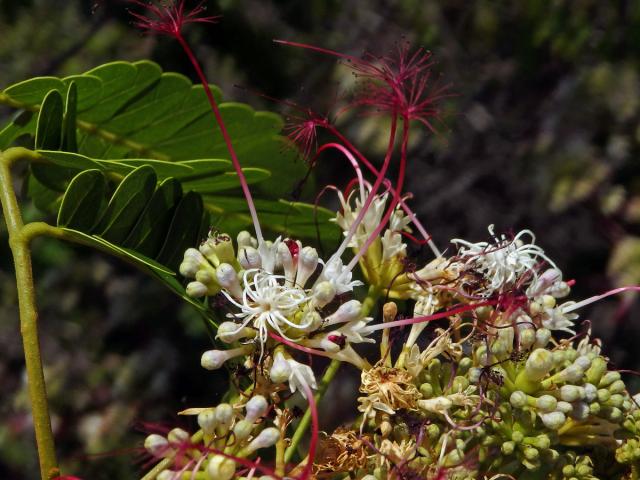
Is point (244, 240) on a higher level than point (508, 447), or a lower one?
higher

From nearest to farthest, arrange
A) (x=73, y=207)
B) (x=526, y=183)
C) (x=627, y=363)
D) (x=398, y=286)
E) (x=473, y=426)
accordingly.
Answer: (x=473, y=426), (x=73, y=207), (x=398, y=286), (x=627, y=363), (x=526, y=183)

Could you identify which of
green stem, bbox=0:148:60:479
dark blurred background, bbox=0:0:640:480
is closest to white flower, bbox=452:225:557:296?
green stem, bbox=0:148:60:479

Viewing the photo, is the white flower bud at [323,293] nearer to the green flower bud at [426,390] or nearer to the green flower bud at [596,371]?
the green flower bud at [426,390]

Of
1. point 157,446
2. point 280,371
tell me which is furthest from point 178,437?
point 280,371

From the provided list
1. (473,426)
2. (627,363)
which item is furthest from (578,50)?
(473,426)

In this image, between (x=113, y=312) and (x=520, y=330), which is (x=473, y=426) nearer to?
(x=520, y=330)

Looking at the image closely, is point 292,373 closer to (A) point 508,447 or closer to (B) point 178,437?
(B) point 178,437
